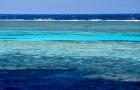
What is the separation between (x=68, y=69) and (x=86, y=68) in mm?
686

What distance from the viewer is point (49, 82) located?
42.7 ft

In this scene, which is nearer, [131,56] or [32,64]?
[32,64]

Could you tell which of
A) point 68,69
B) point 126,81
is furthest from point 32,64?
point 126,81

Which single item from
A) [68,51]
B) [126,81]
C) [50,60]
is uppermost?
[126,81]

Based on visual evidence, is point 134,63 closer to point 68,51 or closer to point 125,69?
point 125,69

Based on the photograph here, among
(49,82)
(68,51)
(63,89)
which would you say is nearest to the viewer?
(63,89)

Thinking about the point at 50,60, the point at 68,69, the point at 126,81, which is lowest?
the point at 50,60

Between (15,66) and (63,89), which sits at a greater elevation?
(63,89)

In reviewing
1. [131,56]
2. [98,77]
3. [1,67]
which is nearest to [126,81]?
[98,77]

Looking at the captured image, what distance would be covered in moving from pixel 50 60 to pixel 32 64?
1.43m

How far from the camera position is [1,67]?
52.7ft

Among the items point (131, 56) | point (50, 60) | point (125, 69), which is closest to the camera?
point (125, 69)

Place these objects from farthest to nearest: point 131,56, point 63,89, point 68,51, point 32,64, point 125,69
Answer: point 68,51, point 131,56, point 32,64, point 125,69, point 63,89

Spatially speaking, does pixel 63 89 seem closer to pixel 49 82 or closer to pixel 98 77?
pixel 49 82
